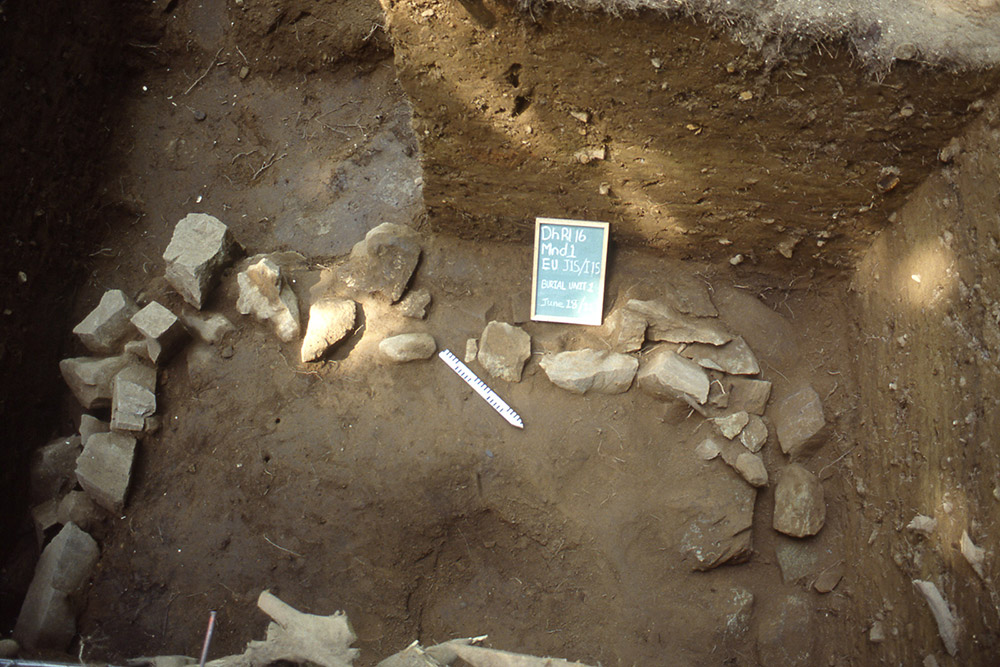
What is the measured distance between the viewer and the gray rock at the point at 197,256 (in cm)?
320

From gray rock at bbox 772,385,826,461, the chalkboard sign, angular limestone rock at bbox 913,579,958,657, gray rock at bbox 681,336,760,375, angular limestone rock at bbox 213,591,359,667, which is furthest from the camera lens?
the chalkboard sign

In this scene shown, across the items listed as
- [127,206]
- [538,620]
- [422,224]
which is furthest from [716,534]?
[127,206]

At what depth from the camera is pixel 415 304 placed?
3188mm

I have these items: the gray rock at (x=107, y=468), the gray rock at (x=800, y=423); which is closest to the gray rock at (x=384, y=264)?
the gray rock at (x=107, y=468)

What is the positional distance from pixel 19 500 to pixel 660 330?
9.17 feet

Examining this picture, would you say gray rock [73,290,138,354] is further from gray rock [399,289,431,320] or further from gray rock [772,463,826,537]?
gray rock [772,463,826,537]

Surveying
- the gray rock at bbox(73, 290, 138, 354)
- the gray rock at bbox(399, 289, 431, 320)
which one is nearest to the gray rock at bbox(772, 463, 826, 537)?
the gray rock at bbox(399, 289, 431, 320)

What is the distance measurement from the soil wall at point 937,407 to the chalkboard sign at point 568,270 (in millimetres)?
1118

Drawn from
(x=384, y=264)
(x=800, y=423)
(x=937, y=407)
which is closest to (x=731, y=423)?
(x=800, y=423)

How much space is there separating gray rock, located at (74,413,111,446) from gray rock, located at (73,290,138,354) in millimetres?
318

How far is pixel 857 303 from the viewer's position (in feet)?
9.91

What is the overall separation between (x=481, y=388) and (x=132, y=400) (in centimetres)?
146

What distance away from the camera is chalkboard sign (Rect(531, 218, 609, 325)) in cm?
311

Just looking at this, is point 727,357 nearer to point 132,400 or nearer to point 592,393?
point 592,393
